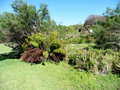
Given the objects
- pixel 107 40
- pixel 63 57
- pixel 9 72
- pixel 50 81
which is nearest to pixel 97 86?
pixel 50 81

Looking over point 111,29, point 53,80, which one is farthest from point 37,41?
point 111,29

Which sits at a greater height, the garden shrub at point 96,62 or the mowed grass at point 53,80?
the garden shrub at point 96,62

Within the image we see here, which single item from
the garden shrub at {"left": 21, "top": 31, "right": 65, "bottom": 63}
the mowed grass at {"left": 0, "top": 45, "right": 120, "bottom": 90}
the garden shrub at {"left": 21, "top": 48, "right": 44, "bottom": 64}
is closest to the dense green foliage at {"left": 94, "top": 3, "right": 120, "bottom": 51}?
the garden shrub at {"left": 21, "top": 31, "right": 65, "bottom": 63}

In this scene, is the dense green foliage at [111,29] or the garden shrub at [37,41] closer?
the garden shrub at [37,41]

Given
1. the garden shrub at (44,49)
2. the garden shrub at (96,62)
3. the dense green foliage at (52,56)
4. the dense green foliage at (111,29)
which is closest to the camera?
the dense green foliage at (52,56)

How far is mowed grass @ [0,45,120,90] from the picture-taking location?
15.4 feet

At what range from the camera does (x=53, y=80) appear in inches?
207

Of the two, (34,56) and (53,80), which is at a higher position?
(34,56)

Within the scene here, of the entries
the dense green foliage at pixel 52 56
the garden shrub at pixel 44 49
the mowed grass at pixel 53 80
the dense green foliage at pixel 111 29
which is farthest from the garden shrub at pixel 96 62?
the dense green foliage at pixel 111 29

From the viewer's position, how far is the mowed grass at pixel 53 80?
471cm

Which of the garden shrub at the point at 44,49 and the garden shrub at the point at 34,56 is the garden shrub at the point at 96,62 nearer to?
the garden shrub at the point at 44,49

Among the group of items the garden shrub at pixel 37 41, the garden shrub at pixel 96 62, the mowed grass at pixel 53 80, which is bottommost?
the mowed grass at pixel 53 80

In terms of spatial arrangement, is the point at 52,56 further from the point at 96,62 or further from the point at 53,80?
the point at 96,62

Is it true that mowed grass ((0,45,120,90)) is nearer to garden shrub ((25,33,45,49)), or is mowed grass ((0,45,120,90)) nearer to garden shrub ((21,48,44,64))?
garden shrub ((21,48,44,64))
